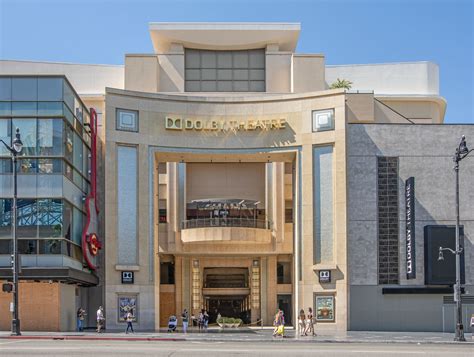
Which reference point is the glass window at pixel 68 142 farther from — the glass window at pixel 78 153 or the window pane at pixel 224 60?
the window pane at pixel 224 60

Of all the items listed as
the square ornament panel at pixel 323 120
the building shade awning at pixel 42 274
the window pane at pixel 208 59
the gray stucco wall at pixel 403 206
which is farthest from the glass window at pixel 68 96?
the window pane at pixel 208 59

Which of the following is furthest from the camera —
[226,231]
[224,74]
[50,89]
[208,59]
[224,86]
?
[208,59]

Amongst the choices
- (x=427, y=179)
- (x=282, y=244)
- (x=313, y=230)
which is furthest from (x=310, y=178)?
(x=282, y=244)

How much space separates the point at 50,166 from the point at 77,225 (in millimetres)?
4500

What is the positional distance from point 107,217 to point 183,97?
9.52 metres

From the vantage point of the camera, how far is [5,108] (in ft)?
150

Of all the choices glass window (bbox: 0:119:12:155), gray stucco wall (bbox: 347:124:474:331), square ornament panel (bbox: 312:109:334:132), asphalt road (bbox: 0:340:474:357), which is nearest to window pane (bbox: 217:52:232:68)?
square ornament panel (bbox: 312:109:334:132)

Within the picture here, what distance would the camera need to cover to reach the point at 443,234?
50.1 meters

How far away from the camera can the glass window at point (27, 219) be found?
148 ft

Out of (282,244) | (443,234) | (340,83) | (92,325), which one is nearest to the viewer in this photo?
(443,234)

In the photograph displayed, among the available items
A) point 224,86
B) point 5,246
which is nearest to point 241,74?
point 224,86

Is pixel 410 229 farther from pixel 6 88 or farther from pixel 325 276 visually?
pixel 6 88

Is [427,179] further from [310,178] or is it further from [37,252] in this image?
[37,252]

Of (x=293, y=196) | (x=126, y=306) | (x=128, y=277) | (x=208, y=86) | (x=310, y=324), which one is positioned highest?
(x=208, y=86)
